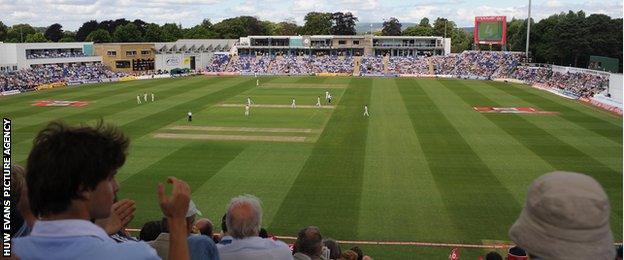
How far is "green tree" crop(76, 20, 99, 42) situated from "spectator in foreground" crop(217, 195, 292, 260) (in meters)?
120

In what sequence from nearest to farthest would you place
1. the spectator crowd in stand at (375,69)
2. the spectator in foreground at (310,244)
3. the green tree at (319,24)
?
the spectator in foreground at (310,244) → the spectator crowd in stand at (375,69) → the green tree at (319,24)

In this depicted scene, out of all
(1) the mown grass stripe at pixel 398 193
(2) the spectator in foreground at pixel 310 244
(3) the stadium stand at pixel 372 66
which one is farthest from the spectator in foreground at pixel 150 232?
(3) the stadium stand at pixel 372 66

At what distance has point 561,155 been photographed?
2212cm

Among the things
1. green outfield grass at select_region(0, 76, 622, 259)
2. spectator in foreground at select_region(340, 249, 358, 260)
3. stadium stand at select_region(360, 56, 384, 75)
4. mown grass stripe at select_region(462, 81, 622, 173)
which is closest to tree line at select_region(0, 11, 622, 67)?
stadium stand at select_region(360, 56, 384, 75)

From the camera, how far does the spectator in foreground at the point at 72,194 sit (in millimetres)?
2328

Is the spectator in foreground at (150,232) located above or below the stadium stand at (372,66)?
below

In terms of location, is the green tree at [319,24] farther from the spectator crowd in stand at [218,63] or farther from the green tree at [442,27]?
the spectator crowd in stand at [218,63]

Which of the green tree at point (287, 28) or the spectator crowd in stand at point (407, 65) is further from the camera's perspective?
the green tree at point (287, 28)

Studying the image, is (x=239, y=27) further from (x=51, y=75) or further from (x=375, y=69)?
(x=51, y=75)

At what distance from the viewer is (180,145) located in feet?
79.6

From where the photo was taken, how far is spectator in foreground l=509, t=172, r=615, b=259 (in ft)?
6.79

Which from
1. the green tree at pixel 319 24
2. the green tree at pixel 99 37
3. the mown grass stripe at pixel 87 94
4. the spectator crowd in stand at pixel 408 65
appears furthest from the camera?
the green tree at pixel 319 24

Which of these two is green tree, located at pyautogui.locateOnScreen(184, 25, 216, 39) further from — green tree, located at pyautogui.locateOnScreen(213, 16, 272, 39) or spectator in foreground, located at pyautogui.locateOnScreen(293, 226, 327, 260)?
spectator in foreground, located at pyautogui.locateOnScreen(293, 226, 327, 260)

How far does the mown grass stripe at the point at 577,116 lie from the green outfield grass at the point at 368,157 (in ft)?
0.38
